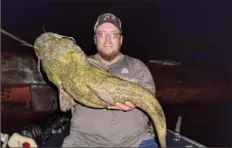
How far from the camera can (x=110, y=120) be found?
9.89 feet

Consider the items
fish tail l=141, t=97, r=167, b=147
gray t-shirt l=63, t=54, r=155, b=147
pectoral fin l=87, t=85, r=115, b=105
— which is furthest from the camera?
gray t-shirt l=63, t=54, r=155, b=147

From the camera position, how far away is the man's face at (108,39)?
3029mm

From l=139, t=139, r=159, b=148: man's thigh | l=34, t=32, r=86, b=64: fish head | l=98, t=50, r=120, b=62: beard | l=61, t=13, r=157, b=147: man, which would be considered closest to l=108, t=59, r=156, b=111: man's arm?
l=61, t=13, r=157, b=147: man

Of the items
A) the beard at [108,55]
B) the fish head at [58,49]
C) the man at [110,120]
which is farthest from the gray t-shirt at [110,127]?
the fish head at [58,49]

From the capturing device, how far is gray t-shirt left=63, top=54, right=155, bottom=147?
301 cm

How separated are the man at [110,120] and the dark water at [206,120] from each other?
3046mm

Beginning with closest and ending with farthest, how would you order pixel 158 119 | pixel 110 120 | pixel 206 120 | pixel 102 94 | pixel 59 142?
1. pixel 102 94
2. pixel 158 119
3. pixel 110 120
4. pixel 59 142
5. pixel 206 120

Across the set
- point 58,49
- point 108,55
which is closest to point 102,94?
point 58,49

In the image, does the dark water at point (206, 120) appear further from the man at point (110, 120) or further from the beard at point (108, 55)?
the beard at point (108, 55)

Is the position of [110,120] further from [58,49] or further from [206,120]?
[206,120]

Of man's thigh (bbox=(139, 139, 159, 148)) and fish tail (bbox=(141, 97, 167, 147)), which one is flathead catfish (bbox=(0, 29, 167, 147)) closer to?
fish tail (bbox=(141, 97, 167, 147))

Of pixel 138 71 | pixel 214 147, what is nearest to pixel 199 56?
pixel 214 147

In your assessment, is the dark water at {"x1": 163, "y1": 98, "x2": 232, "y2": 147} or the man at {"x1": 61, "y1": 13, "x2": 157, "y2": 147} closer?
the man at {"x1": 61, "y1": 13, "x2": 157, "y2": 147}

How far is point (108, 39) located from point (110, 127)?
2.68 feet
